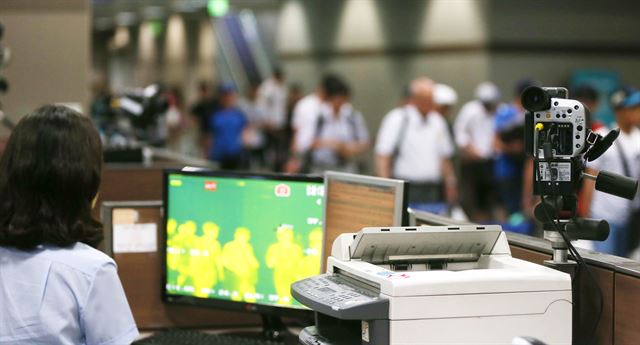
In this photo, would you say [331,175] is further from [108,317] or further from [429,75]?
[429,75]

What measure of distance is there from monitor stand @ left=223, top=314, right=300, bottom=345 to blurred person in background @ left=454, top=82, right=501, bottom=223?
617 cm

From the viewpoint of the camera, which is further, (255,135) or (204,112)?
(204,112)

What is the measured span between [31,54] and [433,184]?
303 cm

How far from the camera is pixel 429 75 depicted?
37.4ft

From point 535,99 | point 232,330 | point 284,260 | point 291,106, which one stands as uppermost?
point 291,106

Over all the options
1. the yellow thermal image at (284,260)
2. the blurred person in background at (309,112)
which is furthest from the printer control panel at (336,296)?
the blurred person in background at (309,112)

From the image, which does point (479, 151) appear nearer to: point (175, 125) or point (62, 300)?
point (175, 125)

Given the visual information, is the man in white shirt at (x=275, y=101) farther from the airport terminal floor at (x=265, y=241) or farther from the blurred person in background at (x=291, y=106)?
the airport terminal floor at (x=265, y=241)

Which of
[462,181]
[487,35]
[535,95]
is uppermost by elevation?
[487,35]

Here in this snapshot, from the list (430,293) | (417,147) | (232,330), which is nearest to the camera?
(430,293)

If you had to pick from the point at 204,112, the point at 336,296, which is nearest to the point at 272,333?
the point at 336,296

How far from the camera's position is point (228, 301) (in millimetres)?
3158

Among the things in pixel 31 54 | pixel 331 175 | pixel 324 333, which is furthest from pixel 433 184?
pixel 324 333

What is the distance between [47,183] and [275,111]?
11545mm
